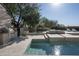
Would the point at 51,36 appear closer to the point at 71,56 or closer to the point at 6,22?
the point at 71,56

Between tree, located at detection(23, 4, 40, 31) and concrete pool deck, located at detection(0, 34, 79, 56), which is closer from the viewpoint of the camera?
concrete pool deck, located at detection(0, 34, 79, 56)

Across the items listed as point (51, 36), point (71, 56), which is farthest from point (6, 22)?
point (71, 56)

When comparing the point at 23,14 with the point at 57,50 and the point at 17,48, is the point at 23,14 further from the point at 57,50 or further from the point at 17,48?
the point at 57,50

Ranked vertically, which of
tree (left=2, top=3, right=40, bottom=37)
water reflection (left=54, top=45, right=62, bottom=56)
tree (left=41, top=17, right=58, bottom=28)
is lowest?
A: water reflection (left=54, top=45, right=62, bottom=56)

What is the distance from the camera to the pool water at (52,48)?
3572 mm

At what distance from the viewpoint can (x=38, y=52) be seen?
11.7ft

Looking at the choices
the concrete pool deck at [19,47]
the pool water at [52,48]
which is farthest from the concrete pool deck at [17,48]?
the pool water at [52,48]

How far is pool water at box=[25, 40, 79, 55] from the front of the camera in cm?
357

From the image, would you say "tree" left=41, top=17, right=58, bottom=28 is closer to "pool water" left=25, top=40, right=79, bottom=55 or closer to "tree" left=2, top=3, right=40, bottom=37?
"tree" left=2, top=3, right=40, bottom=37

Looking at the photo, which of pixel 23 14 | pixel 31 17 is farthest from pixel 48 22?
pixel 23 14

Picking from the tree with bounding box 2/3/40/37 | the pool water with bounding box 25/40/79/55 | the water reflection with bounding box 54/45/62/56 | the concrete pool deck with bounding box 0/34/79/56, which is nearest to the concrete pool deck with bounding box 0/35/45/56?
the concrete pool deck with bounding box 0/34/79/56

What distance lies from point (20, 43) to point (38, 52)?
0.54 metres

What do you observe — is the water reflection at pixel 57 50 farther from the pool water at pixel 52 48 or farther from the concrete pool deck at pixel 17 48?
the concrete pool deck at pixel 17 48

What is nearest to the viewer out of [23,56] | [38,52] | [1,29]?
[23,56]
